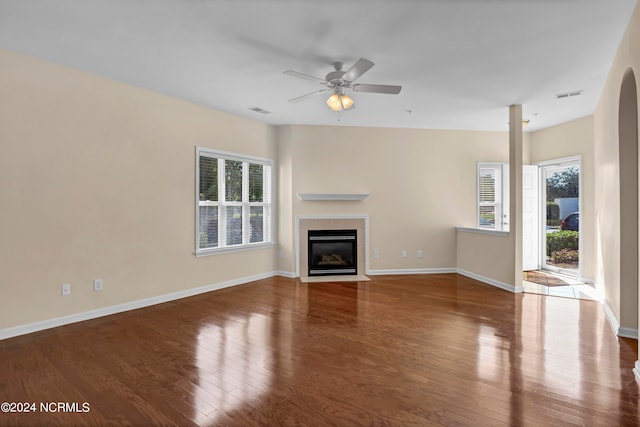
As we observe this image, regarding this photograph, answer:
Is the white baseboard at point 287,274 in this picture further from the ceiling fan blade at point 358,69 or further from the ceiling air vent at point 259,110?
the ceiling fan blade at point 358,69

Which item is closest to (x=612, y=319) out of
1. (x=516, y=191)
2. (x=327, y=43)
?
(x=516, y=191)

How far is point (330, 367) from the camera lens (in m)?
2.53

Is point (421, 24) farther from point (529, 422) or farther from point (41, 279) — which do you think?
point (41, 279)

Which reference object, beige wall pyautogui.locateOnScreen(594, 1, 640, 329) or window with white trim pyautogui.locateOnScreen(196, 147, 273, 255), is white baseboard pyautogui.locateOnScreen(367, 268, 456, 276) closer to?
window with white trim pyautogui.locateOnScreen(196, 147, 273, 255)

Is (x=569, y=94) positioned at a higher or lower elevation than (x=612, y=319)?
higher

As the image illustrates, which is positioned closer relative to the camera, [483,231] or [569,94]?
[569,94]

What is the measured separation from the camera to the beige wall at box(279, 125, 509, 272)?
589 centimetres

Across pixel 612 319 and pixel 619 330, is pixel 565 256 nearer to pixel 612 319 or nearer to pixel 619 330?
pixel 612 319

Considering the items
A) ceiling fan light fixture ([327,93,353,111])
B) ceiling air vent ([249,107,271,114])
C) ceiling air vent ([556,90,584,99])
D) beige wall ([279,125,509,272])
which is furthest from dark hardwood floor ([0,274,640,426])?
ceiling air vent ([249,107,271,114])

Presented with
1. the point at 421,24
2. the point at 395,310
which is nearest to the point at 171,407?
the point at 395,310

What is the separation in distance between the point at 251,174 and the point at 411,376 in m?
Answer: 4.15

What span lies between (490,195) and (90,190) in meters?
6.48

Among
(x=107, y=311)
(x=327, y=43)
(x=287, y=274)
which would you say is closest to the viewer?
(x=327, y=43)

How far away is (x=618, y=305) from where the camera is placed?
329 centimetres
